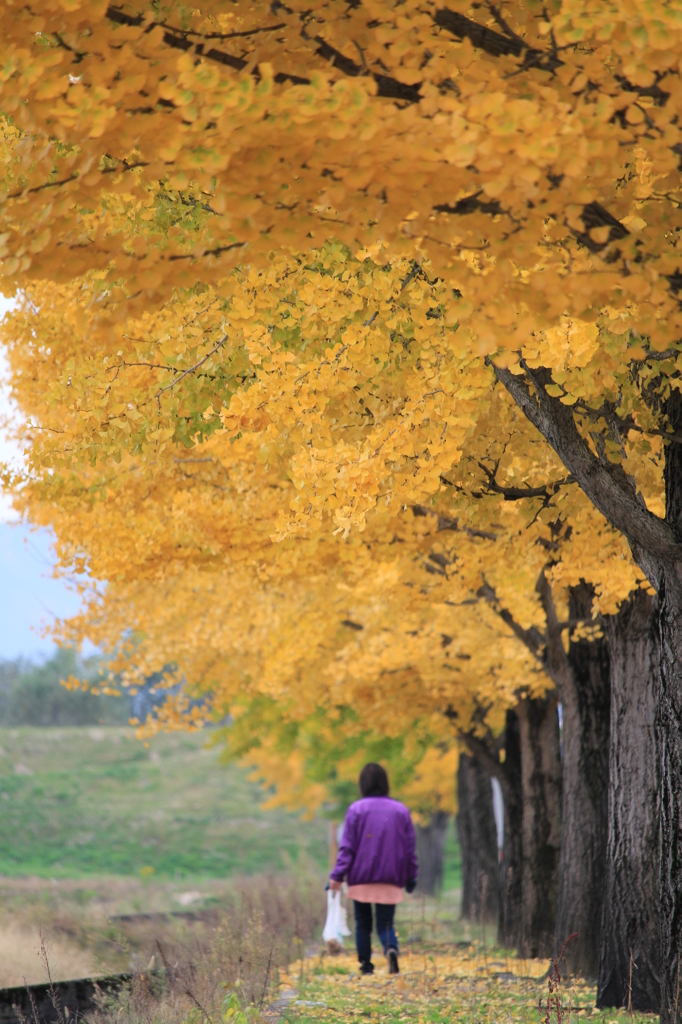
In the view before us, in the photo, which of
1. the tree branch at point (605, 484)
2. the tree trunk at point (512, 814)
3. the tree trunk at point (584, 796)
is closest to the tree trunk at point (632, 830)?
the tree trunk at point (584, 796)

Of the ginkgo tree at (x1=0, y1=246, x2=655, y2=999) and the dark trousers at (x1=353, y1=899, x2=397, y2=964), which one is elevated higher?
the ginkgo tree at (x1=0, y1=246, x2=655, y2=999)

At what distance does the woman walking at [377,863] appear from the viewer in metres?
8.02

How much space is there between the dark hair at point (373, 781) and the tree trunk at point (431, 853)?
966 inches

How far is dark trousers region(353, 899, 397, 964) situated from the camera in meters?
8.10

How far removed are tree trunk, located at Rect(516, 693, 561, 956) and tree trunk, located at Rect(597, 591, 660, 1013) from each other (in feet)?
12.8

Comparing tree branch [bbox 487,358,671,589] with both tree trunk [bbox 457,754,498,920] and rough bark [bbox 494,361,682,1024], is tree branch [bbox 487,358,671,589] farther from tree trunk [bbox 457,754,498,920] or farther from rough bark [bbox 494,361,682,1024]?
tree trunk [bbox 457,754,498,920]

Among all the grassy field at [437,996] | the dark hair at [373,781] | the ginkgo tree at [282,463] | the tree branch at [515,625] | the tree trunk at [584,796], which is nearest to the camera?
the ginkgo tree at [282,463]

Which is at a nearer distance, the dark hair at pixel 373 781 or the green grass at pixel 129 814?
the dark hair at pixel 373 781

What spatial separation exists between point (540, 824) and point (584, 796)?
106 inches

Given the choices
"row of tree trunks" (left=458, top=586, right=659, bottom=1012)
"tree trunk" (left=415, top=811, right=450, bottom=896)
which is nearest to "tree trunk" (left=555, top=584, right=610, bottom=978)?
"row of tree trunks" (left=458, top=586, right=659, bottom=1012)

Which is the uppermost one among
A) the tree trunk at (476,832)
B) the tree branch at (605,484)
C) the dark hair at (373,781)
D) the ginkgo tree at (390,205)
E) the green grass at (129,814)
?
the ginkgo tree at (390,205)

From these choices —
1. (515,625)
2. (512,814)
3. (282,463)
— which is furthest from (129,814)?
(282,463)

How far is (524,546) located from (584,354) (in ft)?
10.6

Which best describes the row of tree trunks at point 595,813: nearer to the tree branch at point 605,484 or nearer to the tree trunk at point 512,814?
the tree trunk at point 512,814
